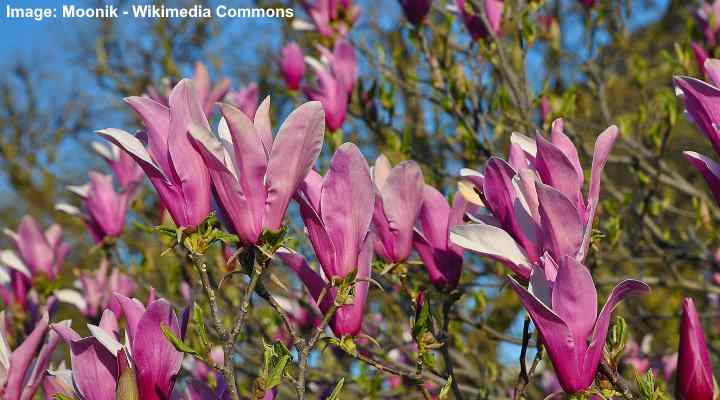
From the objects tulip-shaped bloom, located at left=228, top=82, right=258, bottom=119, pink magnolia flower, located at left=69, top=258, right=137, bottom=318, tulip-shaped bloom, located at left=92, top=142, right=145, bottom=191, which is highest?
tulip-shaped bloom, located at left=228, top=82, right=258, bottom=119

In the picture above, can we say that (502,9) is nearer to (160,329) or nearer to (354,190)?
(354,190)

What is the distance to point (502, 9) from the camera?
245 centimetres

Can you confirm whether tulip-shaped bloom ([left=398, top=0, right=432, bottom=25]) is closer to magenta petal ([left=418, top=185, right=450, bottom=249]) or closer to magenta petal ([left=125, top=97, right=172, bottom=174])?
magenta petal ([left=418, top=185, right=450, bottom=249])

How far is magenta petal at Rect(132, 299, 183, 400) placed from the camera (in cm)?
112

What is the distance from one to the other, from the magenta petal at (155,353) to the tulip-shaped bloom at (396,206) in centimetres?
43

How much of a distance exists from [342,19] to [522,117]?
41.5 inches

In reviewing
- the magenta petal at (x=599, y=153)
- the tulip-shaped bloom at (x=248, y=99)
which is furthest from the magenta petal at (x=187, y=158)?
the tulip-shaped bloom at (x=248, y=99)

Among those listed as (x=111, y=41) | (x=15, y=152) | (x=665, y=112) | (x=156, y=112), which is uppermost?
(x=156, y=112)

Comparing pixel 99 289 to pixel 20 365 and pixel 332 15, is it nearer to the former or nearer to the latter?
pixel 20 365

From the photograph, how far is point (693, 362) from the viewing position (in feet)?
3.83

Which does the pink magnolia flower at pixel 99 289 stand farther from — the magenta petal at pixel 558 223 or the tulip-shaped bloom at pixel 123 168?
the magenta petal at pixel 558 223

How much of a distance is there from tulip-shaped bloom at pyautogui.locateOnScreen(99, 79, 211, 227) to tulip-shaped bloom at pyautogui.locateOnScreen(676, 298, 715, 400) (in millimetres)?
737

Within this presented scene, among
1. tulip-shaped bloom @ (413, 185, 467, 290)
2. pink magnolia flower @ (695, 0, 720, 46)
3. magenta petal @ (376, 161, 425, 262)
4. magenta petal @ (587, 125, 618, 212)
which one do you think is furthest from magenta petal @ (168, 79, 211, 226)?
pink magnolia flower @ (695, 0, 720, 46)

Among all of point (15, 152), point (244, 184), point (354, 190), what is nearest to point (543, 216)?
point (354, 190)
